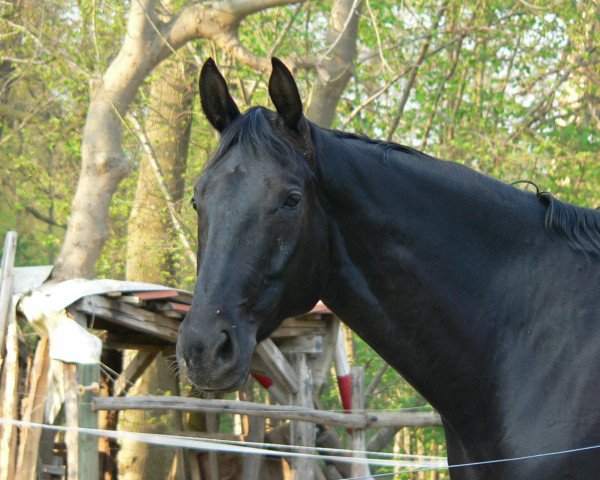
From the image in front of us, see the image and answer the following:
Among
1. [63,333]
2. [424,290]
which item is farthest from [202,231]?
[63,333]

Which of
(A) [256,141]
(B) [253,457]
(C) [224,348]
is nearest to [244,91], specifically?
(B) [253,457]

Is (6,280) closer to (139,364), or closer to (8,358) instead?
(8,358)

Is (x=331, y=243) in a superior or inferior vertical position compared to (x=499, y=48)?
inferior

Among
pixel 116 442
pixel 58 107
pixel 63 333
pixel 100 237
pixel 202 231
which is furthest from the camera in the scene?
pixel 58 107

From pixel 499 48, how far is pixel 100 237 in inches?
328

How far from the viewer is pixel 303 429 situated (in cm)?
754

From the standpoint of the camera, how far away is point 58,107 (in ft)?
45.6

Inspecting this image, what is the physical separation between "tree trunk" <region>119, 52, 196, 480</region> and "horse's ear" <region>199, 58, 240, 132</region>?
7051mm

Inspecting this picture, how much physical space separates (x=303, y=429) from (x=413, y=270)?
5.02m

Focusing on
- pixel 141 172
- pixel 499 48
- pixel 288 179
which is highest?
pixel 499 48

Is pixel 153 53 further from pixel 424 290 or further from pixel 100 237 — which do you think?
pixel 424 290

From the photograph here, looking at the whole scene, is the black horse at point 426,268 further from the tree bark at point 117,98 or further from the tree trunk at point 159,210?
the tree trunk at point 159,210

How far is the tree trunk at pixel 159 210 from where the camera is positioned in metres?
9.77

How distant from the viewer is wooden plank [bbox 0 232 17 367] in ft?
22.2
